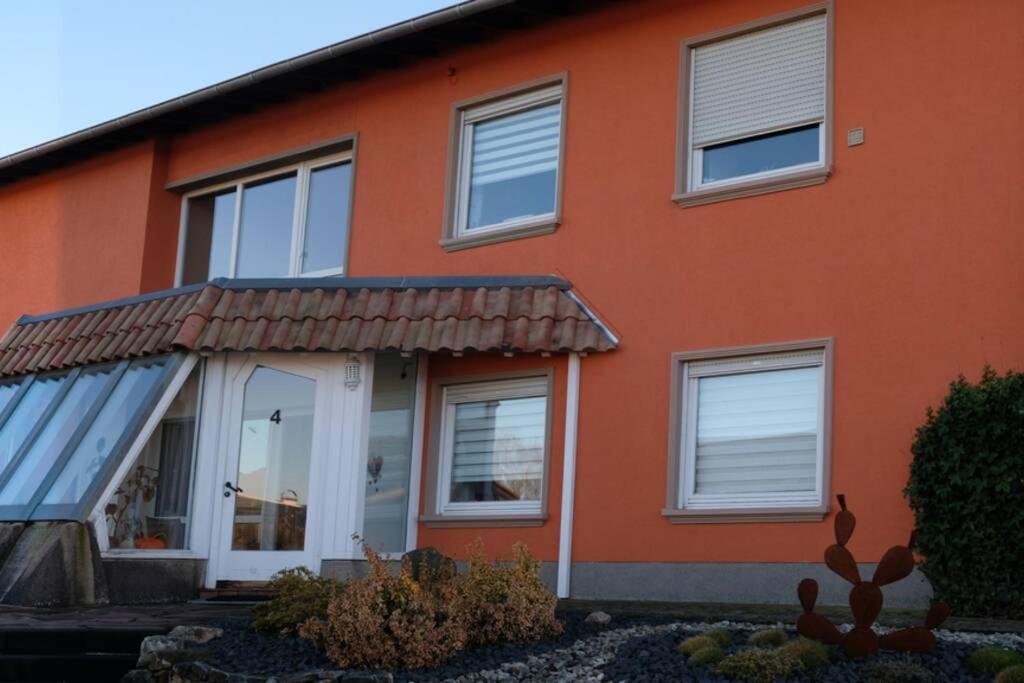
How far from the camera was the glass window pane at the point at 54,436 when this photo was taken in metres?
12.6

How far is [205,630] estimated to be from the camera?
9086 mm

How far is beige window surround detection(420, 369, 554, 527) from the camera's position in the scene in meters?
12.2

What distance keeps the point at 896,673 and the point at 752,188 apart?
5.24m

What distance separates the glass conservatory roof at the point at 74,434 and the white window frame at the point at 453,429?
2.51 metres

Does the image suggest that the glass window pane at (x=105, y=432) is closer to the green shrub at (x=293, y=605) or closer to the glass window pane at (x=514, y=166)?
the green shrub at (x=293, y=605)

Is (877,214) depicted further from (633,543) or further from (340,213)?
(340,213)

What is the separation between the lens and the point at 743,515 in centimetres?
1098

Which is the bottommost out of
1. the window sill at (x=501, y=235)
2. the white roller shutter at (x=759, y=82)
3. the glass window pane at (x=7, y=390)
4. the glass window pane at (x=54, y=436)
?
the glass window pane at (x=54, y=436)

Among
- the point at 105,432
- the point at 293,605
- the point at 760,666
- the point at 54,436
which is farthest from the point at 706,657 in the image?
the point at 54,436

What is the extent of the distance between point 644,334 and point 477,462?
2133mm

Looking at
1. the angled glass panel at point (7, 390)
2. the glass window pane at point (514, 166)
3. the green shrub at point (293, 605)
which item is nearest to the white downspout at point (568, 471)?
the glass window pane at point (514, 166)

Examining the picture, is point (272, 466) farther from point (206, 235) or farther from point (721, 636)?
point (721, 636)

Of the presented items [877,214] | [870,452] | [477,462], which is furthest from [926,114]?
[477,462]

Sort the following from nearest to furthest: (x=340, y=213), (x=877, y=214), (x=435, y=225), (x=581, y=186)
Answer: (x=877, y=214) < (x=581, y=186) < (x=435, y=225) < (x=340, y=213)
